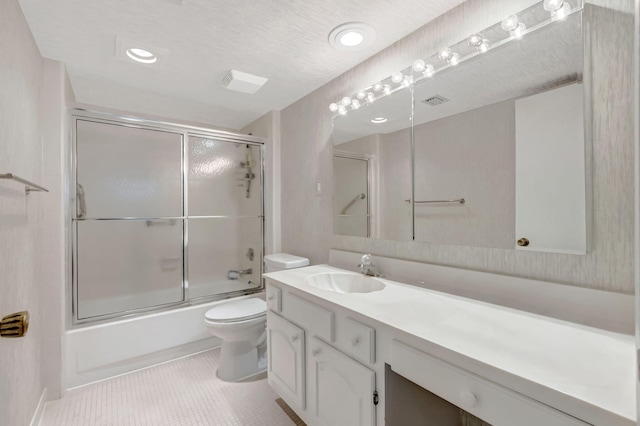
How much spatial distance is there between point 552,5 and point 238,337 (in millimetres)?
2407

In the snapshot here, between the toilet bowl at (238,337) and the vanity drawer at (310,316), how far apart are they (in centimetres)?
62

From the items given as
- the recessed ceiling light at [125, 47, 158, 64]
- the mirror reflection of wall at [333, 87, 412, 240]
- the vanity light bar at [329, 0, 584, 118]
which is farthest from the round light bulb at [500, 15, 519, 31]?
the recessed ceiling light at [125, 47, 158, 64]

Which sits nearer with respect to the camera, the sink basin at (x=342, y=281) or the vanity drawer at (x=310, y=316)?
the vanity drawer at (x=310, y=316)

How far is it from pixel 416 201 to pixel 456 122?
44cm

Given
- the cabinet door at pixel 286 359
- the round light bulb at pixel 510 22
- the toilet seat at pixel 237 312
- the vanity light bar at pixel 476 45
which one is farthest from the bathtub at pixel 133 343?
the round light bulb at pixel 510 22

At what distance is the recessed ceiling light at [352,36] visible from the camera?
1.51m

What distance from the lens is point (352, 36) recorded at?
1.58 meters

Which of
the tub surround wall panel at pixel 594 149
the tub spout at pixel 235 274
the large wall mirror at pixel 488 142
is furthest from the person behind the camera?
the tub spout at pixel 235 274

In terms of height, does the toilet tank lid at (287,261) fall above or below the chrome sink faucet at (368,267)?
below

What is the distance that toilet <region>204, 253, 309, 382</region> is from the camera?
199cm

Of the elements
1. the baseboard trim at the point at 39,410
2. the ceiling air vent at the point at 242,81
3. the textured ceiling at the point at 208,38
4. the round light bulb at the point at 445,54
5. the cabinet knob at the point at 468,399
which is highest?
the textured ceiling at the point at 208,38

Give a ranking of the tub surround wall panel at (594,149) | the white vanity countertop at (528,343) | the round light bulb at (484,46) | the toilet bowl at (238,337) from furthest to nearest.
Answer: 1. the toilet bowl at (238,337)
2. the round light bulb at (484,46)
3. the tub surround wall panel at (594,149)
4. the white vanity countertop at (528,343)

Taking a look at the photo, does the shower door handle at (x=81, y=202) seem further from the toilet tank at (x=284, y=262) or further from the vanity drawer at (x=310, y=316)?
the vanity drawer at (x=310, y=316)

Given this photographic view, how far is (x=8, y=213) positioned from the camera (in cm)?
124
